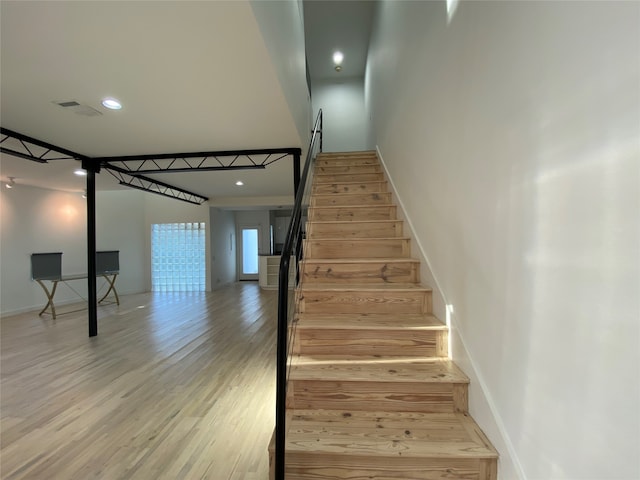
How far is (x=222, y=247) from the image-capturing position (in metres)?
9.13

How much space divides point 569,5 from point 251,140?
127 inches

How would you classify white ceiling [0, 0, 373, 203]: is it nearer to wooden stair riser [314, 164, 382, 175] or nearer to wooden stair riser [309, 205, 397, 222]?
wooden stair riser [314, 164, 382, 175]

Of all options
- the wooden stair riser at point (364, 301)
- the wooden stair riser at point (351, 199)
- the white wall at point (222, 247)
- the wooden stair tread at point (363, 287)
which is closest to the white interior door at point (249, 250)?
the white wall at point (222, 247)

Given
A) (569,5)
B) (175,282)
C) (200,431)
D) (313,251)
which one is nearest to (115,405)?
(200,431)

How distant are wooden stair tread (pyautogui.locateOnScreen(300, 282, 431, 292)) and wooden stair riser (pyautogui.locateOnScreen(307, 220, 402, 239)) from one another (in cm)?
71

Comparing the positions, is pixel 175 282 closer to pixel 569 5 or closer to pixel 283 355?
pixel 283 355

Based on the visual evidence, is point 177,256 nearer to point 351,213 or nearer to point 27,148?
point 27,148

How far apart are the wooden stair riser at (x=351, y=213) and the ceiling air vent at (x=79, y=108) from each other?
7.35ft

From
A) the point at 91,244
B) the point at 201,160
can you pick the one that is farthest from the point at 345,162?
the point at 91,244

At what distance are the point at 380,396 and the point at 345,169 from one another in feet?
11.2

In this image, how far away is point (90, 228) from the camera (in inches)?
169

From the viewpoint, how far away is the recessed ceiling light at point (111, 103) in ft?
7.95

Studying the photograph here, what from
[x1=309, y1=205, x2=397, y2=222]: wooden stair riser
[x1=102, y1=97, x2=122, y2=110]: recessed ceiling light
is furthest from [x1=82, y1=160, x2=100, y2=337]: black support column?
[x1=309, y1=205, x2=397, y2=222]: wooden stair riser

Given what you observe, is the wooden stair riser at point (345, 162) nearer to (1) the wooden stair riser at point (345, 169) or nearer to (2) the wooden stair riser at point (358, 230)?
(1) the wooden stair riser at point (345, 169)
